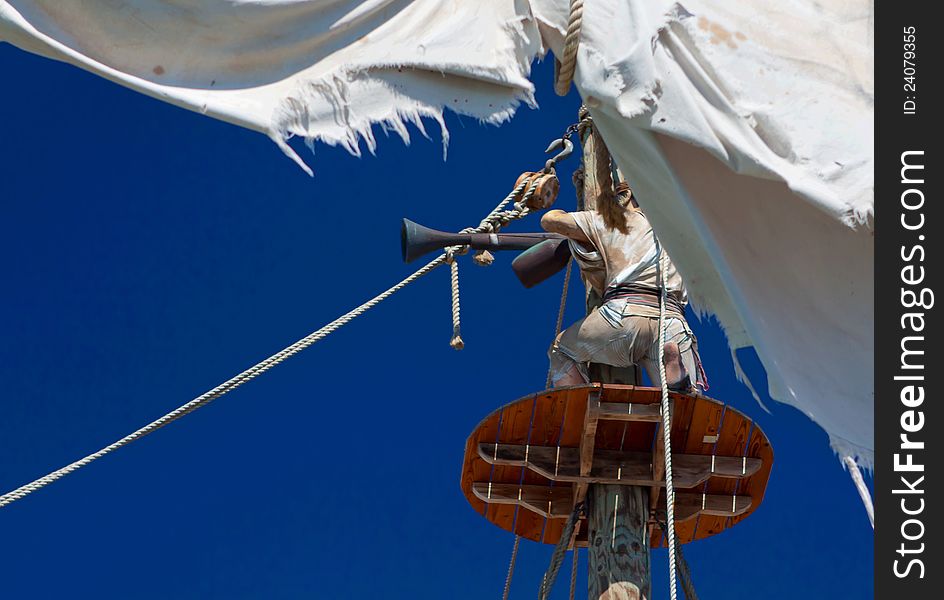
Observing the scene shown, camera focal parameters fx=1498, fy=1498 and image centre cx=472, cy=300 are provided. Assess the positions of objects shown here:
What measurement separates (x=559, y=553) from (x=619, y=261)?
174 centimetres

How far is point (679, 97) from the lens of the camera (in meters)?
3.49

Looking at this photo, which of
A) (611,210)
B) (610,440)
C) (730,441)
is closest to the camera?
(611,210)

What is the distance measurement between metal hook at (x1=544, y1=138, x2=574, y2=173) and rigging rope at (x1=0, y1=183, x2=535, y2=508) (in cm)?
26

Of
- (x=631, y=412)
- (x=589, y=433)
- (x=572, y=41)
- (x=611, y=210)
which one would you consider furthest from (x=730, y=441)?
(x=572, y=41)

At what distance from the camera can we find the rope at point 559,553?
341 inches

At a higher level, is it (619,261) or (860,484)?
(619,261)

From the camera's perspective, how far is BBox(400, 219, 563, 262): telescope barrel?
30.4 feet

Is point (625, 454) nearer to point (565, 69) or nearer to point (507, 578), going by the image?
point (507, 578)

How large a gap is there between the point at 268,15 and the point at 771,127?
124cm

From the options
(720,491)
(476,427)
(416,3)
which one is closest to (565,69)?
(416,3)

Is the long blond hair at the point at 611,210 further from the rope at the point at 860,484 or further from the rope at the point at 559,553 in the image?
the rope at the point at 559,553

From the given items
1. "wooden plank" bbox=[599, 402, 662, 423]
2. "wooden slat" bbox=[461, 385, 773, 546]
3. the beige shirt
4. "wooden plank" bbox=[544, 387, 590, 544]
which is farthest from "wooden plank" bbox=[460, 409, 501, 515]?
the beige shirt

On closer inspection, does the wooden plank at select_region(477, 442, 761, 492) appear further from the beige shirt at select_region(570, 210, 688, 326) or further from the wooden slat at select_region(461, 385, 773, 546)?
Result: the beige shirt at select_region(570, 210, 688, 326)

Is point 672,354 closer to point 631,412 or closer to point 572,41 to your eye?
point 631,412
